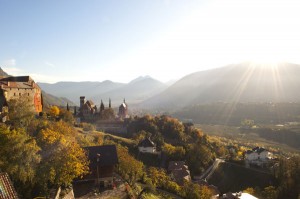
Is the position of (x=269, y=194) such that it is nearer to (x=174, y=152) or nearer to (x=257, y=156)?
(x=174, y=152)

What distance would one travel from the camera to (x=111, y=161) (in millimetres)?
42406

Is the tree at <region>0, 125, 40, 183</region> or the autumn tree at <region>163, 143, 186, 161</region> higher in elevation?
the tree at <region>0, 125, 40, 183</region>

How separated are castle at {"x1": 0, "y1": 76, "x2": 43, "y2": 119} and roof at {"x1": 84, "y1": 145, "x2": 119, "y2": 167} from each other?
823 inches

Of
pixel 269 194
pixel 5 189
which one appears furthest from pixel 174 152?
pixel 5 189

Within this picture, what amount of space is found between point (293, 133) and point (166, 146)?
135 meters

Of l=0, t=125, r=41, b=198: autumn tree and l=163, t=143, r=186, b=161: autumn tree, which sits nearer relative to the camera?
l=0, t=125, r=41, b=198: autumn tree

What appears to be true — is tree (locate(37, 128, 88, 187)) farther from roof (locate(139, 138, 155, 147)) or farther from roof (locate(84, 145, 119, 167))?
roof (locate(139, 138, 155, 147))

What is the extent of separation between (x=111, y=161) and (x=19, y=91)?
3058cm

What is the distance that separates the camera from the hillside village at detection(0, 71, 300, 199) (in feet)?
104

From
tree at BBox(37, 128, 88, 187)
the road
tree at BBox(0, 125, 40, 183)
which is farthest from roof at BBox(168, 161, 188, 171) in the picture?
tree at BBox(0, 125, 40, 183)

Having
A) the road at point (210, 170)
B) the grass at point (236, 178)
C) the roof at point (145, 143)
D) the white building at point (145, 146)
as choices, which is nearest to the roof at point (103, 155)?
the white building at point (145, 146)

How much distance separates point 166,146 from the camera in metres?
88.6

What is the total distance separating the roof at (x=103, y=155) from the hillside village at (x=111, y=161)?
0.14 m

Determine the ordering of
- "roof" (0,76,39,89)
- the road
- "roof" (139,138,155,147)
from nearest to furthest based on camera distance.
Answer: "roof" (0,76,39,89), the road, "roof" (139,138,155,147)
